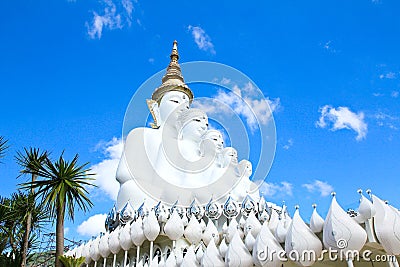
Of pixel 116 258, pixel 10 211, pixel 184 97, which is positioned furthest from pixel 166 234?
pixel 184 97

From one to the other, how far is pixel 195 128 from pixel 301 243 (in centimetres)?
1475

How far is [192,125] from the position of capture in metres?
22.6

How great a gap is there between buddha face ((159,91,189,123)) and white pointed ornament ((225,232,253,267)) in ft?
47.1

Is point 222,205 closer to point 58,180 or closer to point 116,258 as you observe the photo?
point 116,258

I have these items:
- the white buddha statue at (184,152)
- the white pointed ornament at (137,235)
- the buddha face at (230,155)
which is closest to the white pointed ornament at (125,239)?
the white pointed ornament at (137,235)

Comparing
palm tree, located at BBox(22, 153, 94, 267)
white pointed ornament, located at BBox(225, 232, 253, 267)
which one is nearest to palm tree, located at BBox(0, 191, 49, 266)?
palm tree, located at BBox(22, 153, 94, 267)

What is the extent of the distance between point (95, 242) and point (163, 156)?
677 cm

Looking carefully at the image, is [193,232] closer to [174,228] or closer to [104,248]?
[174,228]

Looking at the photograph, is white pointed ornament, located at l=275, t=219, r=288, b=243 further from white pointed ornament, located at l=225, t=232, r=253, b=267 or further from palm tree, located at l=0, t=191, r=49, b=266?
palm tree, located at l=0, t=191, r=49, b=266

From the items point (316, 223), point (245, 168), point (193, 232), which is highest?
point (245, 168)

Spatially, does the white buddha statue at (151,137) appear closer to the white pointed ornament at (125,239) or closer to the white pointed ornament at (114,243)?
the white pointed ornament at (114,243)

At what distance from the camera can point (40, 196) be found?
14125 millimetres

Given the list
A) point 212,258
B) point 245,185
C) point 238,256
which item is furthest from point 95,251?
point 245,185

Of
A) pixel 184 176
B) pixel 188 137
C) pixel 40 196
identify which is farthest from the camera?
pixel 188 137
